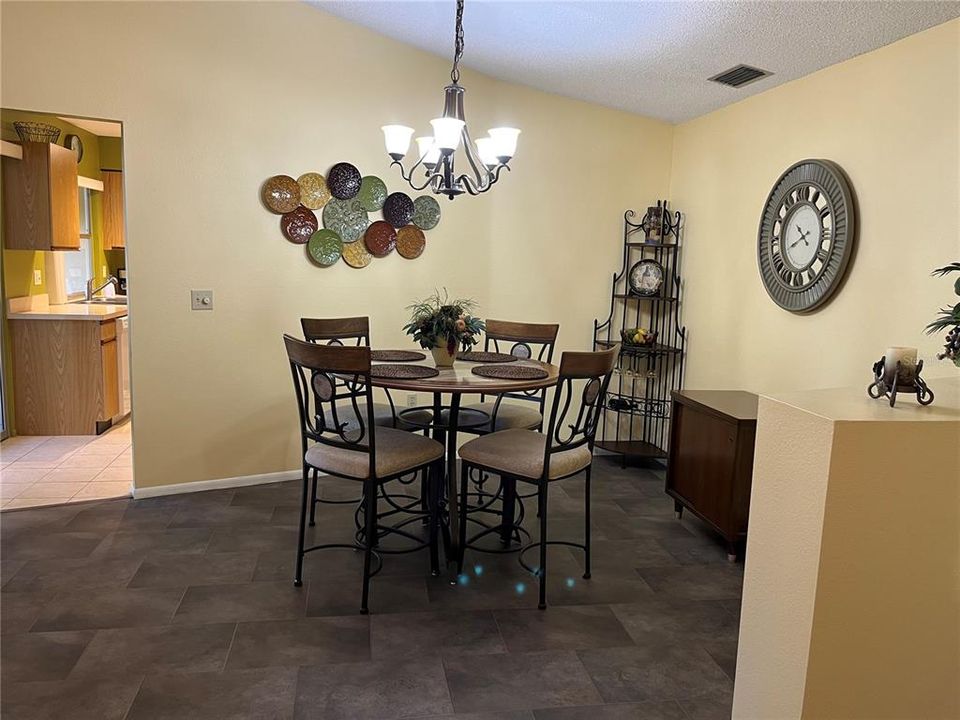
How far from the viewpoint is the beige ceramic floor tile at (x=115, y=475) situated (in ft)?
13.5

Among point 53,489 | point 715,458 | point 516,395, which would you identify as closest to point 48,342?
point 53,489

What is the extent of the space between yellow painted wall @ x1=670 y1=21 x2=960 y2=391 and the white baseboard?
9.00 feet

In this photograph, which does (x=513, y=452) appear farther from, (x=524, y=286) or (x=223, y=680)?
(x=524, y=286)

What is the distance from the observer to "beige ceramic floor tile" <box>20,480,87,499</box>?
382 cm

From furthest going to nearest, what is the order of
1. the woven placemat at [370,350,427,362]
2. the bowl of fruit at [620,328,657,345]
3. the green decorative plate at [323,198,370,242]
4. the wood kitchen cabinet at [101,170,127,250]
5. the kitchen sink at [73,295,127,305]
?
1. the wood kitchen cabinet at [101,170,127,250]
2. the kitchen sink at [73,295,127,305]
3. the bowl of fruit at [620,328,657,345]
4. the green decorative plate at [323,198,370,242]
5. the woven placemat at [370,350,427,362]

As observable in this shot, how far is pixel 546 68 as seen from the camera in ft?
13.3

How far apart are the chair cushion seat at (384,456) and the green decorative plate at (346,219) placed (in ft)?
5.25

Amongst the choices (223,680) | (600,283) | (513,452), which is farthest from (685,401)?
(223,680)

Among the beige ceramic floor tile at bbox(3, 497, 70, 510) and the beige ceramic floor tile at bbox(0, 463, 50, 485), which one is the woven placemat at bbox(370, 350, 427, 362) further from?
the beige ceramic floor tile at bbox(0, 463, 50, 485)

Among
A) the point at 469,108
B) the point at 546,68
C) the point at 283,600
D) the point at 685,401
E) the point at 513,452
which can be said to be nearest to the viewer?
the point at 283,600

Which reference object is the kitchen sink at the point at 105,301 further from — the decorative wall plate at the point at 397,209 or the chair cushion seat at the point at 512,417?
the chair cushion seat at the point at 512,417

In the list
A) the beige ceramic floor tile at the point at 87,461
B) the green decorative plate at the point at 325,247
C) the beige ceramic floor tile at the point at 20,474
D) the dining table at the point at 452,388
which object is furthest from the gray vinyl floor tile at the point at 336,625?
the green decorative plate at the point at 325,247

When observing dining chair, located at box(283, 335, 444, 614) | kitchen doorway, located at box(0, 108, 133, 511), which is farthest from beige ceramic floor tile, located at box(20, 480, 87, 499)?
dining chair, located at box(283, 335, 444, 614)

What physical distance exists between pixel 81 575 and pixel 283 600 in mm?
911
